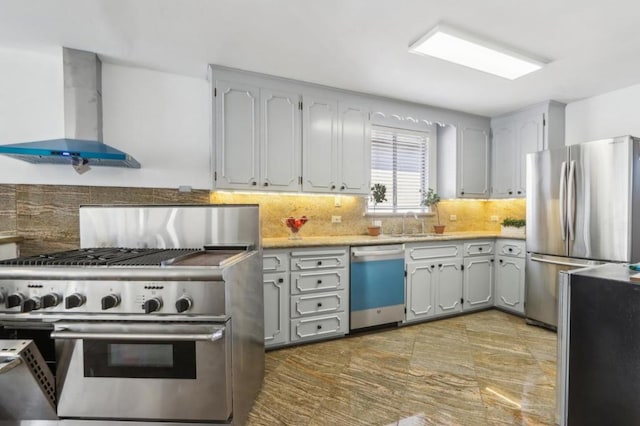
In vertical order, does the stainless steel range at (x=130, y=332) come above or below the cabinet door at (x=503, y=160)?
below

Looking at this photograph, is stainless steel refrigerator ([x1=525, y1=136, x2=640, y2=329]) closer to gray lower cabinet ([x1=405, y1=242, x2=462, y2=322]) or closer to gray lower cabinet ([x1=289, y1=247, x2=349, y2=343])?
gray lower cabinet ([x1=405, y1=242, x2=462, y2=322])

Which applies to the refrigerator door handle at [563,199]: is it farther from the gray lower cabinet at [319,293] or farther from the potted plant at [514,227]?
the gray lower cabinet at [319,293]

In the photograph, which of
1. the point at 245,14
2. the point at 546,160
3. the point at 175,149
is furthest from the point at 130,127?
the point at 546,160

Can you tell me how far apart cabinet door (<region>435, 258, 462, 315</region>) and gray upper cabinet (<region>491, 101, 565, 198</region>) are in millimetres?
1310

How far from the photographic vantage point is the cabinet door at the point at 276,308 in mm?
2533

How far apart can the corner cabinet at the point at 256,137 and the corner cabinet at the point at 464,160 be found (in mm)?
2179

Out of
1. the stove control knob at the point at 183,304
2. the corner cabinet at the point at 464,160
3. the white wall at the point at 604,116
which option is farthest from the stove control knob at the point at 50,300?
the white wall at the point at 604,116

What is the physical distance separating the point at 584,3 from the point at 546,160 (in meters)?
1.60

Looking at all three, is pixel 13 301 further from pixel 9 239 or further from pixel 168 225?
pixel 9 239

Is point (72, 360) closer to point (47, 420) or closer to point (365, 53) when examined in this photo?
point (47, 420)

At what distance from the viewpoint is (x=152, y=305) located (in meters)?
1.36

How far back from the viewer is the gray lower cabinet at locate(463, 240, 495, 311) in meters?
3.48

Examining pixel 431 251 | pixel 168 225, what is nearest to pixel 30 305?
pixel 168 225

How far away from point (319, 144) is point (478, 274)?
96.9 inches
